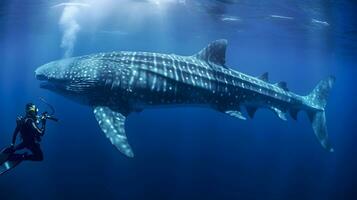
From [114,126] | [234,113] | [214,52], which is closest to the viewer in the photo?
[114,126]

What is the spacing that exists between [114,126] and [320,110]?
8.43m

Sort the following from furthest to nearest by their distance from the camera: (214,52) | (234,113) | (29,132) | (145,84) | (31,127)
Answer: (214,52), (234,113), (145,84), (29,132), (31,127)

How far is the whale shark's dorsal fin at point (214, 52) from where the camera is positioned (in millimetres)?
10219

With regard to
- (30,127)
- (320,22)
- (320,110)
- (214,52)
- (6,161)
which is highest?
(214,52)

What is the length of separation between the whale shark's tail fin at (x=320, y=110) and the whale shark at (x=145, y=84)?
275 centimetres

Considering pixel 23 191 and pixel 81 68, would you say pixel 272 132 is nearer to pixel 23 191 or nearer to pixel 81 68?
pixel 23 191

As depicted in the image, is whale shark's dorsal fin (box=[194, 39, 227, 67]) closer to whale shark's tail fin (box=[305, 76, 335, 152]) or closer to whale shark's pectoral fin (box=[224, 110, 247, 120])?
whale shark's pectoral fin (box=[224, 110, 247, 120])

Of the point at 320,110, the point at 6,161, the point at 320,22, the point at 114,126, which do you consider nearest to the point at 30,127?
the point at 6,161

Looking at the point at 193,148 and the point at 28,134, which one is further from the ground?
the point at 28,134

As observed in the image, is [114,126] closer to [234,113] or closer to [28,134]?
[28,134]

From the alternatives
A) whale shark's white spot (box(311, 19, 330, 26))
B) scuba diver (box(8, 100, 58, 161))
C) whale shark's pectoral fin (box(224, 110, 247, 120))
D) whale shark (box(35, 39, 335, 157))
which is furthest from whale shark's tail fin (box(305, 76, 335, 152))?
whale shark's white spot (box(311, 19, 330, 26))

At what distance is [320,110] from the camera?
12812mm

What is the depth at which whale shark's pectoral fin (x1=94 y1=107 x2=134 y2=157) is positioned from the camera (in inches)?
302

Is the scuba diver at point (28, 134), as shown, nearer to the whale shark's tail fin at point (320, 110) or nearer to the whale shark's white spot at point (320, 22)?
the whale shark's tail fin at point (320, 110)
